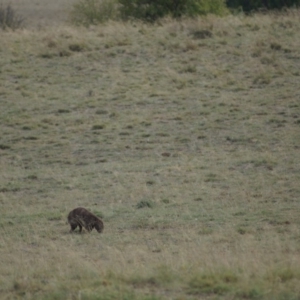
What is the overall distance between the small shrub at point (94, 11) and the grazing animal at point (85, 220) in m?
24.5

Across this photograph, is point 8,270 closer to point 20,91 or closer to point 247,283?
point 247,283

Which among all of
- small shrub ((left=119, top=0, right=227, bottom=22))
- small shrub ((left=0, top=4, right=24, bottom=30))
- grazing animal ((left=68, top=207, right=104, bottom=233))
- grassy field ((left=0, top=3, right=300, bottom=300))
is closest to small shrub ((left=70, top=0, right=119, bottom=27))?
small shrub ((left=119, top=0, right=227, bottom=22))

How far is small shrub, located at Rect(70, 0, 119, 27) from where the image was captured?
34594 mm

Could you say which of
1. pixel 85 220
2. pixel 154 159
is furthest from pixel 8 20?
pixel 85 220

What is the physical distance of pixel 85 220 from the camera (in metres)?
10.6

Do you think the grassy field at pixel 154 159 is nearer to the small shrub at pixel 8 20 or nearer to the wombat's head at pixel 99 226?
the wombat's head at pixel 99 226

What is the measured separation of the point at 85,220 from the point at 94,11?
1007 inches

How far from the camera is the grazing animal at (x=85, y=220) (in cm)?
1062

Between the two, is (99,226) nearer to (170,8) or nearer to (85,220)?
(85,220)

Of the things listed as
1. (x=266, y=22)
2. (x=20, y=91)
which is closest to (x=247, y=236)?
(x=20, y=91)

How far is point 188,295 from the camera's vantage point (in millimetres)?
7105

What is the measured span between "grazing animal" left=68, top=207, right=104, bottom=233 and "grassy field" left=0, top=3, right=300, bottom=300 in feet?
0.42

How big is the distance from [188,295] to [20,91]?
52.5 feet

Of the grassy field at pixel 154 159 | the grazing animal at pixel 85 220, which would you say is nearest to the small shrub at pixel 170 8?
the grassy field at pixel 154 159
